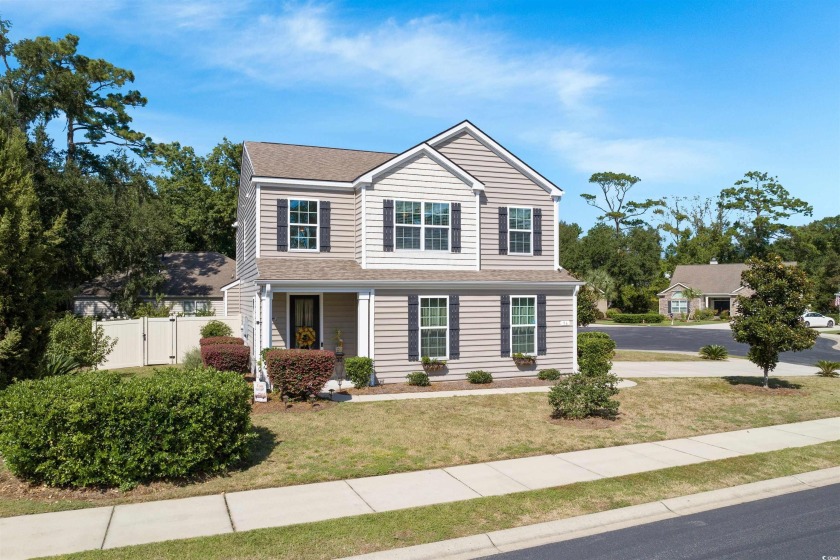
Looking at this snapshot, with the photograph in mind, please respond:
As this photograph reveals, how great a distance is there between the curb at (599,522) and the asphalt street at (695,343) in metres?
19.7

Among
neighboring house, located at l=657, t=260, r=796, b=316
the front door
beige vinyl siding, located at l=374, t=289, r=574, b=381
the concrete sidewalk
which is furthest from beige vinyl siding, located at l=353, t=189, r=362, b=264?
neighboring house, located at l=657, t=260, r=796, b=316

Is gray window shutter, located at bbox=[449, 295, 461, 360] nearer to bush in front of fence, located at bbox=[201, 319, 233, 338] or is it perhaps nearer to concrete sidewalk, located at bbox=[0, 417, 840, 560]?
concrete sidewalk, located at bbox=[0, 417, 840, 560]

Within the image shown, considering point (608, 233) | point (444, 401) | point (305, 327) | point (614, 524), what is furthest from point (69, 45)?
point (608, 233)

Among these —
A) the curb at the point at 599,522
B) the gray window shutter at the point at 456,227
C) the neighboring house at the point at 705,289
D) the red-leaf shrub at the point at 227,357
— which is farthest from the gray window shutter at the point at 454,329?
the neighboring house at the point at 705,289

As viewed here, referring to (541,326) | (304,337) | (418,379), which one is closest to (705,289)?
(541,326)

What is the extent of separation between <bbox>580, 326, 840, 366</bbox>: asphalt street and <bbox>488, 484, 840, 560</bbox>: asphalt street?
2120cm

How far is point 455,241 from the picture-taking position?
60.4 ft

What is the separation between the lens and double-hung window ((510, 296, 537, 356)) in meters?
18.6

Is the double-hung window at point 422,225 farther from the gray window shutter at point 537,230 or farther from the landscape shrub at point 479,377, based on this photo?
the landscape shrub at point 479,377

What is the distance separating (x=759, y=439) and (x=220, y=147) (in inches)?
1678

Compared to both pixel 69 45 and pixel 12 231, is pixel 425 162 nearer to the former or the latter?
pixel 12 231

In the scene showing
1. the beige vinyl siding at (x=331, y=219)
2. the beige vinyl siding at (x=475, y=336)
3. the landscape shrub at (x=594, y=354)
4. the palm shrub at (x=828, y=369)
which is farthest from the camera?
the palm shrub at (x=828, y=369)

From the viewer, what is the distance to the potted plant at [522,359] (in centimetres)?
1842

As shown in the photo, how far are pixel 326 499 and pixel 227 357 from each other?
Result: 9.28 meters
